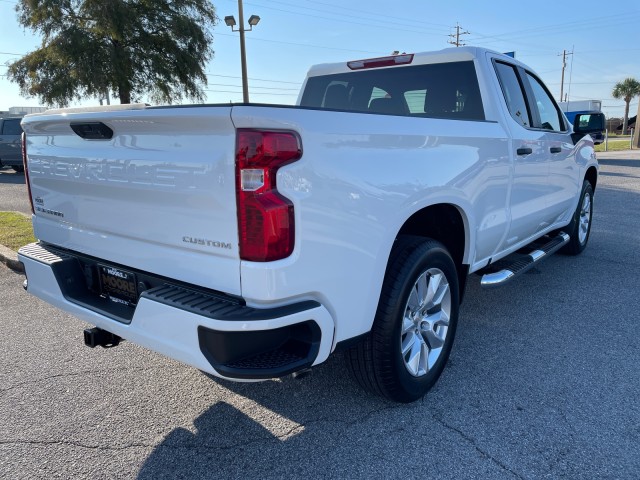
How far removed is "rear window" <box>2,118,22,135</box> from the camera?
17.9 metres

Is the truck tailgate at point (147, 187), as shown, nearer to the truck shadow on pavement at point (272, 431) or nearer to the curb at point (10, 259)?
the truck shadow on pavement at point (272, 431)

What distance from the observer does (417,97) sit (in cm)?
398

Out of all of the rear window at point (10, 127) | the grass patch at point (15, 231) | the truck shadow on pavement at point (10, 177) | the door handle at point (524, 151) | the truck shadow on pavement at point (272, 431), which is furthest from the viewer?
the rear window at point (10, 127)

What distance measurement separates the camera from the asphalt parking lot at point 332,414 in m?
2.38

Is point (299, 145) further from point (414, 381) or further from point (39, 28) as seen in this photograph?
point (39, 28)

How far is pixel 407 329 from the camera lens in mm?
2799

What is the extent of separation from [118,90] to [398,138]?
84.7ft

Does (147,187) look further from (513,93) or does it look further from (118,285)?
(513,93)

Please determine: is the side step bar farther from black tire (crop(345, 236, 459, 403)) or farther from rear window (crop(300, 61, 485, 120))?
rear window (crop(300, 61, 485, 120))

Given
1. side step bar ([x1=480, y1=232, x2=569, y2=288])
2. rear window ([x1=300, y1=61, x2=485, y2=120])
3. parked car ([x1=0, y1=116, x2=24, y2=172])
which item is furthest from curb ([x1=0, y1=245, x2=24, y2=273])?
parked car ([x1=0, y1=116, x2=24, y2=172])

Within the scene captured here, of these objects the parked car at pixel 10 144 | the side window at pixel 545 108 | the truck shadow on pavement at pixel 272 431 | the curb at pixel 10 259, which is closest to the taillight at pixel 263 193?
the truck shadow on pavement at pixel 272 431

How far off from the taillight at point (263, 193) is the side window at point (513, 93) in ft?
8.00

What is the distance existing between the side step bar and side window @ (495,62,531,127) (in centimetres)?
105

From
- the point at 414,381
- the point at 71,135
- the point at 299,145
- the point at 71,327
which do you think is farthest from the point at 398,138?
the point at 71,327
